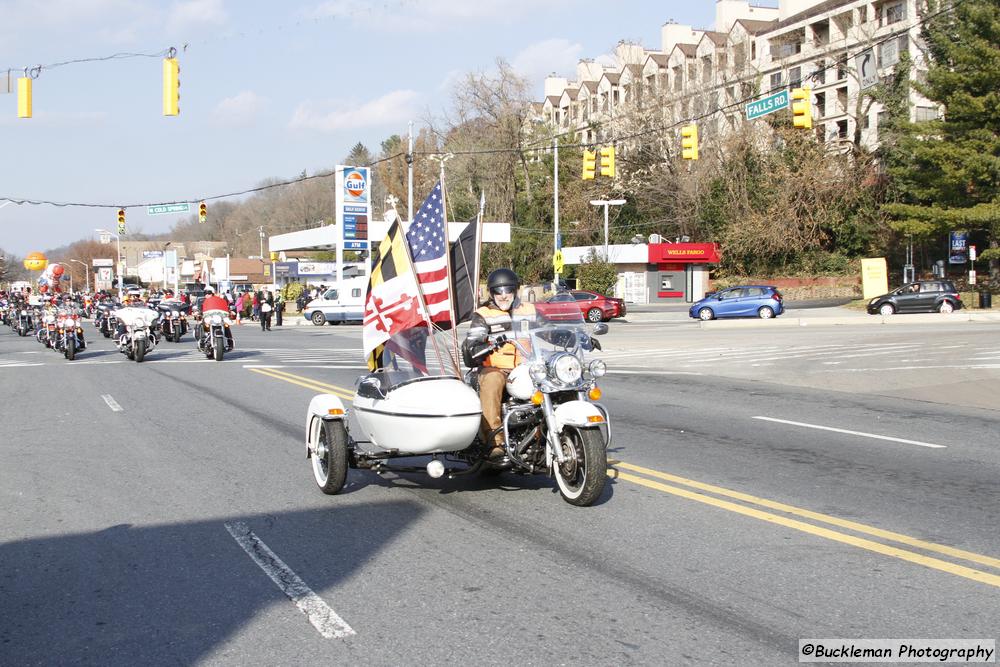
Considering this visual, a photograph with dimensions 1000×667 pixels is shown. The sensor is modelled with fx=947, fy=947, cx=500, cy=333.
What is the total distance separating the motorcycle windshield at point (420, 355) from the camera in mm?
7309

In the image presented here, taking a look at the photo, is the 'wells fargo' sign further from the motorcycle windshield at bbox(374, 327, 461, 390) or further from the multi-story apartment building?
the motorcycle windshield at bbox(374, 327, 461, 390)

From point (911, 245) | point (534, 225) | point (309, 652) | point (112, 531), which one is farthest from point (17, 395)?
point (534, 225)

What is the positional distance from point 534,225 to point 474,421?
6772 centimetres

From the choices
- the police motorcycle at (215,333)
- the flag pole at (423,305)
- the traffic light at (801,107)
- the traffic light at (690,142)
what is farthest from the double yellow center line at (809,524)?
the traffic light at (690,142)

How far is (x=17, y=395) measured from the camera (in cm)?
1534

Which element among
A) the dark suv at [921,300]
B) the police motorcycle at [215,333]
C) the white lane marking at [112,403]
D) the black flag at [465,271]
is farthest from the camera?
the dark suv at [921,300]

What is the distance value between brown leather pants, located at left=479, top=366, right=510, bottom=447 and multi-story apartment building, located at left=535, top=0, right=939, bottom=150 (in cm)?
5148

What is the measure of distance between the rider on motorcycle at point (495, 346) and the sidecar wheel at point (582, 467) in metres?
0.50

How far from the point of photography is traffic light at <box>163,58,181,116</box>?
2153cm

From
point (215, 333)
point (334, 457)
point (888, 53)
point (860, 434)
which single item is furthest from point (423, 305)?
point (888, 53)

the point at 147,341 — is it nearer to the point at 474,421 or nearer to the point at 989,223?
the point at 474,421

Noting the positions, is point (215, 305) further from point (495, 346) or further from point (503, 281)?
point (495, 346)

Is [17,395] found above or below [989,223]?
below

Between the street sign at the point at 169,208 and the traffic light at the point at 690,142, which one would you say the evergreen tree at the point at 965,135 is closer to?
the traffic light at the point at 690,142
